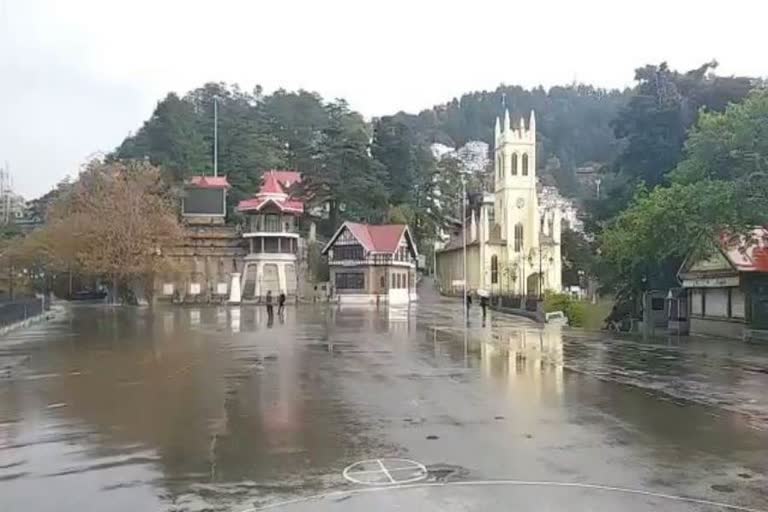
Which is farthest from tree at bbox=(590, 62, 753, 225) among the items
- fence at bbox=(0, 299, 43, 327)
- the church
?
the church

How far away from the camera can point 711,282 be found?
3303 cm

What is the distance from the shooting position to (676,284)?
133 ft

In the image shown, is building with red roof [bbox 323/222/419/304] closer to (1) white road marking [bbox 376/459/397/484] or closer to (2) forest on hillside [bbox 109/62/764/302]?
(2) forest on hillside [bbox 109/62/764/302]

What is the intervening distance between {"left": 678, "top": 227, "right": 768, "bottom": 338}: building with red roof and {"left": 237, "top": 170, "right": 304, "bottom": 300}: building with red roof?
5092cm

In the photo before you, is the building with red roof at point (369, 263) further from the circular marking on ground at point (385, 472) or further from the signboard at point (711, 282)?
the circular marking on ground at point (385, 472)

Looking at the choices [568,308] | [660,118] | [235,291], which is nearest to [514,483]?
[568,308]

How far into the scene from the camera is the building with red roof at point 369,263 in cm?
8031

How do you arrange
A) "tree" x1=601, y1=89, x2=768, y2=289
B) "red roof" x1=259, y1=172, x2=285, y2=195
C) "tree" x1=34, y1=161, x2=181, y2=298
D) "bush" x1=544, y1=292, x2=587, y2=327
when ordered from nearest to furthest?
"tree" x1=601, y1=89, x2=768, y2=289 < "bush" x1=544, y1=292, x2=587, y2=327 < "tree" x1=34, y1=161, x2=181, y2=298 < "red roof" x1=259, y1=172, x2=285, y2=195

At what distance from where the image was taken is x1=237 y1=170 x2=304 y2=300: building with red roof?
8094 cm

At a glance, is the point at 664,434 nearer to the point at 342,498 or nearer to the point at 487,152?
the point at 342,498

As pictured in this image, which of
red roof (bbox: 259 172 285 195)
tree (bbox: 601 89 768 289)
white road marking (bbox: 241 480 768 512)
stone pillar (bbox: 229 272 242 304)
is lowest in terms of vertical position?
white road marking (bbox: 241 480 768 512)

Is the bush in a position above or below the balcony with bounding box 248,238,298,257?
below

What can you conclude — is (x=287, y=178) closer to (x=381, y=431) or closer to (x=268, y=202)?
(x=268, y=202)

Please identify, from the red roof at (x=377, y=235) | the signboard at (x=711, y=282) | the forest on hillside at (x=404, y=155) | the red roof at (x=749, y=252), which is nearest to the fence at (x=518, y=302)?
the forest on hillside at (x=404, y=155)
